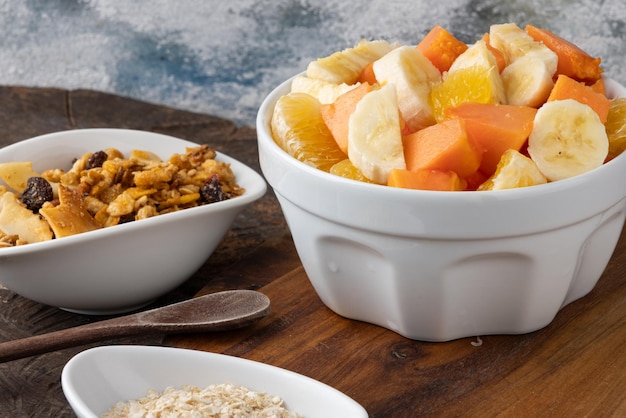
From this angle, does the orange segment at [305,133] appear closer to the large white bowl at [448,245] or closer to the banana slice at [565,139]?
the large white bowl at [448,245]

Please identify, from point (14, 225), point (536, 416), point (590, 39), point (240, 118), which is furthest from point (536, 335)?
point (240, 118)

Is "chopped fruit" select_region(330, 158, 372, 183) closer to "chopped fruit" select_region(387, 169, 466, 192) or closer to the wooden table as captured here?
"chopped fruit" select_region(387, 169, 466, 192)

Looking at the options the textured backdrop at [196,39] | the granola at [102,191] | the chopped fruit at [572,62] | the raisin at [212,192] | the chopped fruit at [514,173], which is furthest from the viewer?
the textured backdrop at [196,39]

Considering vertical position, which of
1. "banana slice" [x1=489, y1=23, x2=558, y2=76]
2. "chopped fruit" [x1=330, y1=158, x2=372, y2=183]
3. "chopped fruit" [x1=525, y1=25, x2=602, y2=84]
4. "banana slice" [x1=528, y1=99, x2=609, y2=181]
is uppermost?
"banana slice" [x1=489, y1=23, x2=558, y2=76]

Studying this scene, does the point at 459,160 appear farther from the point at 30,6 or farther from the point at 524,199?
the point at 30,6

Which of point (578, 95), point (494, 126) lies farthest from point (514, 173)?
point (578, 95)

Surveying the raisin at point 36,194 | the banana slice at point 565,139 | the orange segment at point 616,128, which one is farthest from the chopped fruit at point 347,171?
the raisin at point 36,194

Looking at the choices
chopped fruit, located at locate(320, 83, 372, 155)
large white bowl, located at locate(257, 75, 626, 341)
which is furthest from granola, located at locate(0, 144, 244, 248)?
chopped fruit, located at locate(320, 83, 372, 155)
